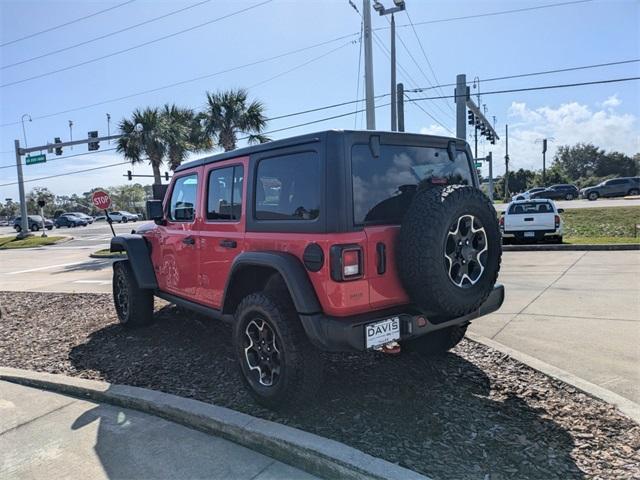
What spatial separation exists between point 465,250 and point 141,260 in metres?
3.78

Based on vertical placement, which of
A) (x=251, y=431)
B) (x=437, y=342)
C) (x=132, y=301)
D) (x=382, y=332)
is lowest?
(x=251, y=431)

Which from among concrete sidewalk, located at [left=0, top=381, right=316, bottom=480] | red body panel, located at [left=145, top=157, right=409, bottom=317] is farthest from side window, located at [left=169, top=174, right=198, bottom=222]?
concrete sidewalk, located at [left=0, top=381, right=316, bottom=480]

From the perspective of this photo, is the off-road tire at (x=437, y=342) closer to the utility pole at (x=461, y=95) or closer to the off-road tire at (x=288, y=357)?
the off-road tire at (x=288, y=357)

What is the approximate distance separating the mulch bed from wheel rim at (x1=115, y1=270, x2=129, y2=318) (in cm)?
30

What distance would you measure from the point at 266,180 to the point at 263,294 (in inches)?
35.0

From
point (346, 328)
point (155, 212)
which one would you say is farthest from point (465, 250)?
point (155, 212)

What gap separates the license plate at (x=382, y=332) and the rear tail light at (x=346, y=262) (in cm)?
A: 34

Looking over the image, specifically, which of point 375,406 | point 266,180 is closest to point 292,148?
point 266,180

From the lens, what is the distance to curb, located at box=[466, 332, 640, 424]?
3234mm

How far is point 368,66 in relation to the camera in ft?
47.6

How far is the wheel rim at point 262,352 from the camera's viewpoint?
3389 millimetres

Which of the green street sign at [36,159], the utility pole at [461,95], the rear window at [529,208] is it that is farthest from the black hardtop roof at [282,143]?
the green street sign at [36,159]

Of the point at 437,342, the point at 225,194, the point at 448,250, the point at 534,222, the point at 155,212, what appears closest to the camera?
the point at 448,250

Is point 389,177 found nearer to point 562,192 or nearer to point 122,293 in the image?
point 122,293
